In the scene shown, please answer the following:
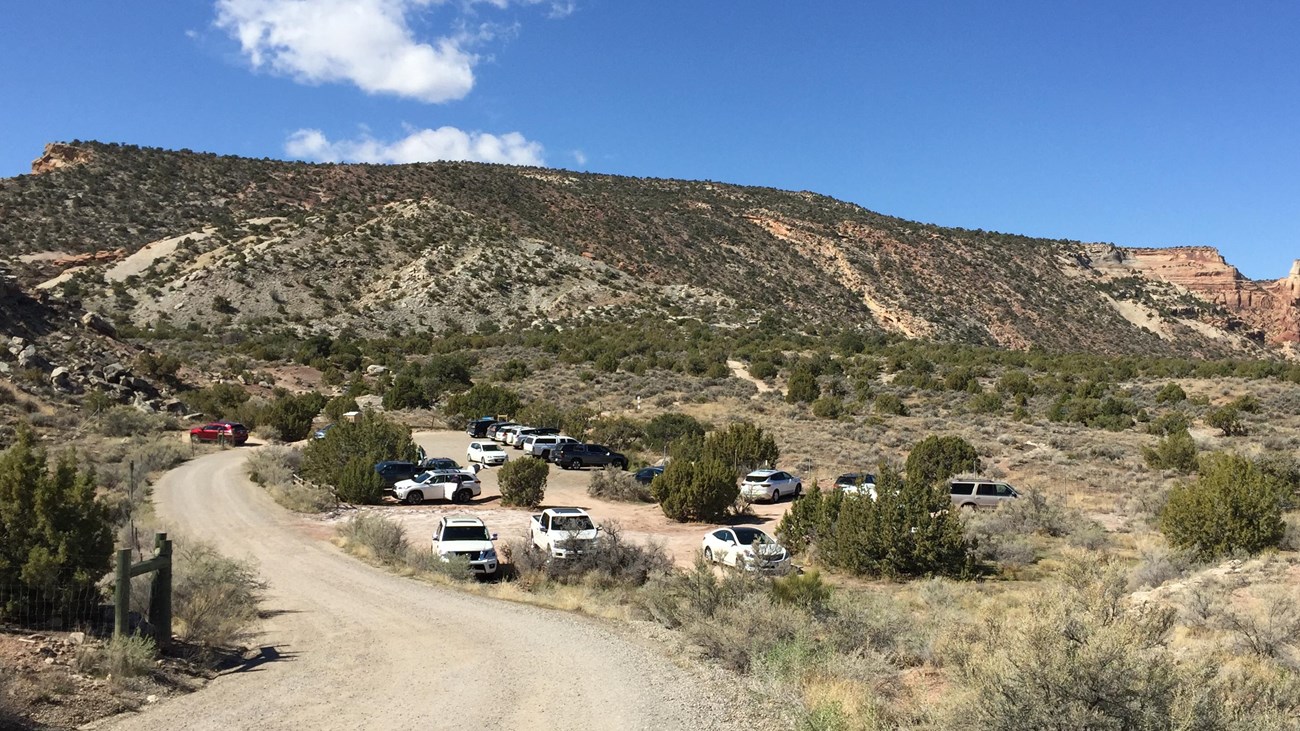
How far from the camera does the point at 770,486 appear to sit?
30.9 m

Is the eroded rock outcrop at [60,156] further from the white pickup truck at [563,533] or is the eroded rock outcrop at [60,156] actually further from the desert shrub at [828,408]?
the white pickup truck at [563,533]

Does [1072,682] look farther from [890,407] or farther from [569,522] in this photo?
[890,407]

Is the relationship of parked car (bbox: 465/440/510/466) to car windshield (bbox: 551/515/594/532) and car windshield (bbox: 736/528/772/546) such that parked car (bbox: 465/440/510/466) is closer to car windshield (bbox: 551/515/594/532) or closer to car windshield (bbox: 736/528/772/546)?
car windshield (bbox: 551/515/594/532)

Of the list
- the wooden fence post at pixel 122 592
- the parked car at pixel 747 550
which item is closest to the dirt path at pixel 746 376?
the parked car at pixel 747 550

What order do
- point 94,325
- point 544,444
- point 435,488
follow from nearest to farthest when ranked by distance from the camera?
point 435,488
point 544,444
point 94,325

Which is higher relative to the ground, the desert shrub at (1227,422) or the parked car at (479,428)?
the desert shrub at (1227,422)

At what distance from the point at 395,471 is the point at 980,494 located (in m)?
21.5

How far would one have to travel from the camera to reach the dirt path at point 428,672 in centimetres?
939

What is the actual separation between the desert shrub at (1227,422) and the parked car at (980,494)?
68.9 feet

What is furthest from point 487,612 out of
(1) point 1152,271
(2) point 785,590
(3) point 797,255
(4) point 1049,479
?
(1) point 1152,271

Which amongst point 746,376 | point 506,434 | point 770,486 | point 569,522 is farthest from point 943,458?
point 746,376

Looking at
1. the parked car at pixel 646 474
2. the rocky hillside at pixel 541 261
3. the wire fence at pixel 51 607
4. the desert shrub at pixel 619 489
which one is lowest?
the desert shrub at pixel 619 489

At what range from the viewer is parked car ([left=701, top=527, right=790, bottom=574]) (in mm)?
16875

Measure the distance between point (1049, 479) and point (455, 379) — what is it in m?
39.6
